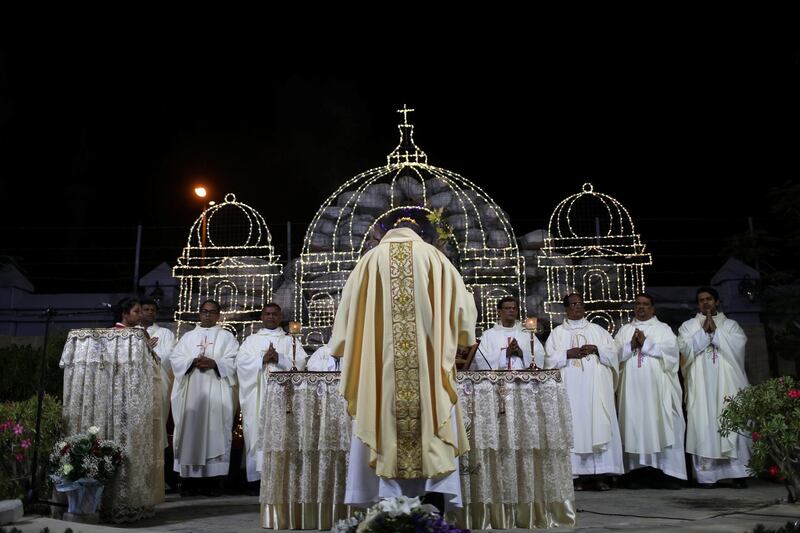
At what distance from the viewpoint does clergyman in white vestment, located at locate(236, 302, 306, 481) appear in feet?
33.2

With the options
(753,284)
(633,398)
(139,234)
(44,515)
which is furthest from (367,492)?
(753,284)

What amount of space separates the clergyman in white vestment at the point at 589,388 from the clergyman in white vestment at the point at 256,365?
10.7 ft

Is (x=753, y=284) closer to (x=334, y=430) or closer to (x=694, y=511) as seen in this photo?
(x=694, y=511)

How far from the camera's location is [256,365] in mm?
10406

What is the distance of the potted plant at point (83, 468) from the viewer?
706 cm

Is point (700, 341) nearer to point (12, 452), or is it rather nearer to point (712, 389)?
point (712, 389)

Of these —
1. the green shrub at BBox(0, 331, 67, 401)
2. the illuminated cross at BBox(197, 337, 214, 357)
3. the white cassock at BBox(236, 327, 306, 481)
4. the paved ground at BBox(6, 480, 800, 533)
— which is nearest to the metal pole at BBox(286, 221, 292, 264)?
the white cassock at BBox(236, 327, 306, 481)

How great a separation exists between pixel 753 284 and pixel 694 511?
243 inches

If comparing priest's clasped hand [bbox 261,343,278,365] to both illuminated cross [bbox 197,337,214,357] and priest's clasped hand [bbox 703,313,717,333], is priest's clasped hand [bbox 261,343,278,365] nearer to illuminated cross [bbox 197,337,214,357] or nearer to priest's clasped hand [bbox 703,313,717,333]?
illuminated cross [bbox 197,337,214,357]

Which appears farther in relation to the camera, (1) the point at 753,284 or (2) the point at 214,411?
(1) the point at 753,284

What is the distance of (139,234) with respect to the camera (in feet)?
42.8

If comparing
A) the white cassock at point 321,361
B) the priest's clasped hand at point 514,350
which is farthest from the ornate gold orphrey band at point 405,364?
the white cassock at point 321,361

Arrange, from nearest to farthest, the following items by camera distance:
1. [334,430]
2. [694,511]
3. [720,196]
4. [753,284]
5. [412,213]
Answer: [334,430]
[694,511]
[412,213]
[753,284]
[720,196]

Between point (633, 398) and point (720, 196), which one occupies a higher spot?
point (720, 196)
